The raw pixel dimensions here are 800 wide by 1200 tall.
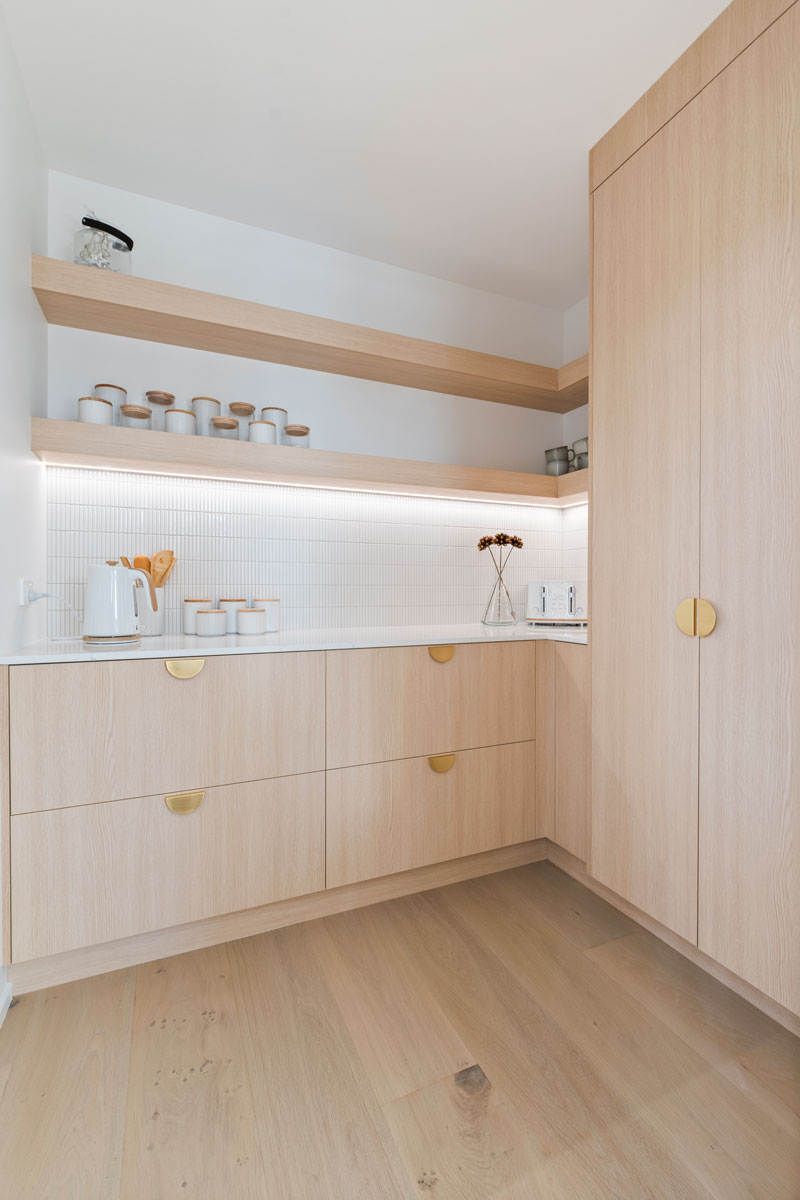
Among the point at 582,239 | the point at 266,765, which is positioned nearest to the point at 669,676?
the point at 266,765

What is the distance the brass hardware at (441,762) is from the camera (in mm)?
1938

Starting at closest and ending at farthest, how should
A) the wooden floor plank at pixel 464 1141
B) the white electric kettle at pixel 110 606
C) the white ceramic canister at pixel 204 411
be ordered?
the wooden floor plank at pixel 464 1141 < the white electric kettle at pixel 110 606 < the white ceramic canister at pixel 204 411

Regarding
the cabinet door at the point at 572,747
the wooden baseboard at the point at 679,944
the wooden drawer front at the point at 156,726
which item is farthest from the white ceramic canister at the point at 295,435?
the wooden baseboard at the point at 679,944

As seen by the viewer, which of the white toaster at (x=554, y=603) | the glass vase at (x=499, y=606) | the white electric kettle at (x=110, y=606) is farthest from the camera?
the glass vase at (x=499, y=606)

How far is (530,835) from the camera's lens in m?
2.13

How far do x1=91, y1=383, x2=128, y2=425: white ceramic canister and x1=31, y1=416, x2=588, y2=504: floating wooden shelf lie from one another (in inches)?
7.6

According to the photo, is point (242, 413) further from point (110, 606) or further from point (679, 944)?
point (679, 944)

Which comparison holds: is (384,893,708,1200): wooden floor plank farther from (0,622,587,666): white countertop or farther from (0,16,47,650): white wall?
(0,16,47,650): white wall

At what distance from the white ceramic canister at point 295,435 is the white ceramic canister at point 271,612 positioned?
2.18ft

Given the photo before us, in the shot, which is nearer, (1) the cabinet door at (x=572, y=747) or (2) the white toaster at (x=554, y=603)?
(1) the cabinet door at (x=572, y=747)

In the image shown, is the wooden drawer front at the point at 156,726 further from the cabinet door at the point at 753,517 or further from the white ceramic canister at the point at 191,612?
the cabinet door at the point at 753,517

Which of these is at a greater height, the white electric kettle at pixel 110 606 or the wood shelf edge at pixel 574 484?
the wood shelf edge at pixel 574 484

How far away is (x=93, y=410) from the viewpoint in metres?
1.89

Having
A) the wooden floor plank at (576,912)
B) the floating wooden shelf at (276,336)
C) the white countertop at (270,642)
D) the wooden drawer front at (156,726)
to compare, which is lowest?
the wooden floor plank at (576,912)
